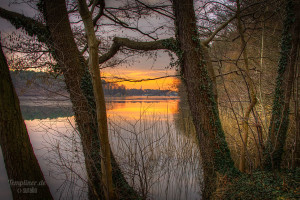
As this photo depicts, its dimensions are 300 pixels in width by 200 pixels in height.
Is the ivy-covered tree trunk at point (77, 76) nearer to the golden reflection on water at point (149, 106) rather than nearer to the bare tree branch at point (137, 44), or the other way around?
the golden reflection on water at point (149, 106)

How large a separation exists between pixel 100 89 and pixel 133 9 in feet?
10.6

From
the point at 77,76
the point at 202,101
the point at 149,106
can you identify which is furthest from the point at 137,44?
the point at 202,101

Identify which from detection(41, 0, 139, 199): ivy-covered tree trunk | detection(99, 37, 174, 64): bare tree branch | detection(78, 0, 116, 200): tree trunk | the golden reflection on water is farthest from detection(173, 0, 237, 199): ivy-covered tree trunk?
detection(78, 0, 116, 200): tree trunk

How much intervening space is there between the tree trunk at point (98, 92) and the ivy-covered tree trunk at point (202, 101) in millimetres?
1997

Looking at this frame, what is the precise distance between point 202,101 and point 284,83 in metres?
1.49

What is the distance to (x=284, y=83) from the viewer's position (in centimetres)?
339

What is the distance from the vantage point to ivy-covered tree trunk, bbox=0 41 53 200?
3127 mm

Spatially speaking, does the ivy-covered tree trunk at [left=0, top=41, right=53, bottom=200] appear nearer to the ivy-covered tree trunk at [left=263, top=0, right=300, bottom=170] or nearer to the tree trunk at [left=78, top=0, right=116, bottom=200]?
the tree trunk at [left=78, top=0, right=116, bottom=200]

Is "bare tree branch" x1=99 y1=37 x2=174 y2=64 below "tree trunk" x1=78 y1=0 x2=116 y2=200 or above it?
above

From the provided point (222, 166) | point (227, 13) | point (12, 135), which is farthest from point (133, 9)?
point (222, 166)

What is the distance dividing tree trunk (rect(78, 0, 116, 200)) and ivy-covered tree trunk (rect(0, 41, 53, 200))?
4.29 ft

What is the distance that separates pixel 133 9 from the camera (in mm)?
5004

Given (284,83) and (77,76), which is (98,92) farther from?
(284,83)

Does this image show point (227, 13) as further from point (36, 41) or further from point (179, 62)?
point (36, 41)
